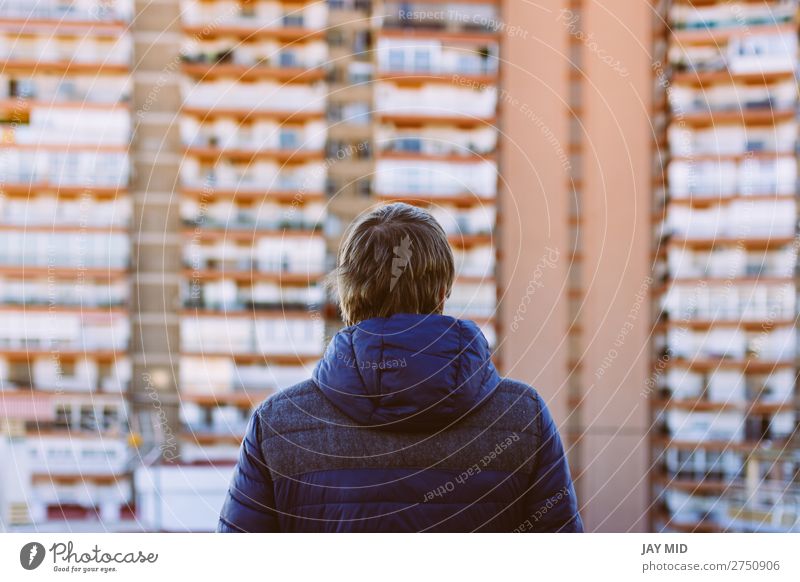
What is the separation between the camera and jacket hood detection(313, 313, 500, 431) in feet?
2.18

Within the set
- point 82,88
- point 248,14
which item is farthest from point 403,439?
point 82,88

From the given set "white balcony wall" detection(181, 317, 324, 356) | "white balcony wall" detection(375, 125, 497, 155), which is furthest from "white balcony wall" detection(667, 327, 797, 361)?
"white balcony wall" detection(181, 317, 324, 356)

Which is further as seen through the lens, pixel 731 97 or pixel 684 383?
pixel 684 383

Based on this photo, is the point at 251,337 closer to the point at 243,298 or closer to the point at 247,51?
the point at 243,298

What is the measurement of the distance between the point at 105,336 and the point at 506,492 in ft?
14.9

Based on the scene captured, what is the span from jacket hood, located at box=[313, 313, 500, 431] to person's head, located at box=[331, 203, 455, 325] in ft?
0.14

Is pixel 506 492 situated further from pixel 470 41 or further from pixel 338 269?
pixel 470 41

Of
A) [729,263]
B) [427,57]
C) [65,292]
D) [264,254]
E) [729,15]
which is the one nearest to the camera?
[729,15]

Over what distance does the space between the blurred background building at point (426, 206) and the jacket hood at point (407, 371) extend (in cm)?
52

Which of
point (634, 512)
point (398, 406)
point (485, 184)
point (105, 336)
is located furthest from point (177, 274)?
point (398, 406)

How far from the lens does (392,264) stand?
72 cm

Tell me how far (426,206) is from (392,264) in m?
2.06

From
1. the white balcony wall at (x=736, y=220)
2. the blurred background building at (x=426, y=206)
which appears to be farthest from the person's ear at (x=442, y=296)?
the white balcony wall at (x=736, y=220)

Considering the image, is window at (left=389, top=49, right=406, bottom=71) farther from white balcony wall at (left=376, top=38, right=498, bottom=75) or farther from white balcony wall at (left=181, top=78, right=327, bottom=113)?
white balcony wall at (left=181, top=78, right=327, bottom=113)
